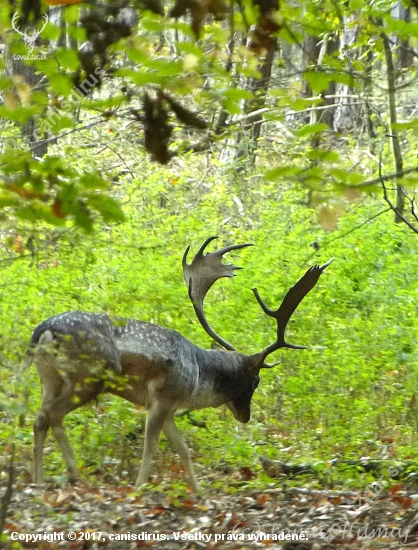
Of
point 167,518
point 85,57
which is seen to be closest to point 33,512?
point 167,518

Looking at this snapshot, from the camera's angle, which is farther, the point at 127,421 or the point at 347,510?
the point at 127,421

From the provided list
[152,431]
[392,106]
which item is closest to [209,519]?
[152,431]

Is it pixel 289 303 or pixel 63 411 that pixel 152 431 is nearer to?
pixel 63 411

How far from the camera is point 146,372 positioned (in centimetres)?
762

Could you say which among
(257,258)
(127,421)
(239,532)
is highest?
(257,258)

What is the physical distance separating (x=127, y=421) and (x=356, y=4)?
176 inches

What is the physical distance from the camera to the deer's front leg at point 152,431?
7344mm

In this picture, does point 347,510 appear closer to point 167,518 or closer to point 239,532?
point 239,532

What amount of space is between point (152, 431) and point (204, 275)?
1861 mm

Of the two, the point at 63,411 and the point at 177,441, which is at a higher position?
Answer: the point at 63,411

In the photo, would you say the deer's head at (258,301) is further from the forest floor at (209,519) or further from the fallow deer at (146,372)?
the forest floor at (209,519)

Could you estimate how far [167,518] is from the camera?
20.2ft

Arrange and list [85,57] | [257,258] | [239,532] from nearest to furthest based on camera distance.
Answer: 1. [85,57]
2. [239,532]
3. [257,258]

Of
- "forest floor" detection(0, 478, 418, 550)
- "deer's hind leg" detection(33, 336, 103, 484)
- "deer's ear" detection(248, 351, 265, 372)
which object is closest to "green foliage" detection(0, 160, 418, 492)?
"deer's hind leg" detection(33, 336, 103, 484)
